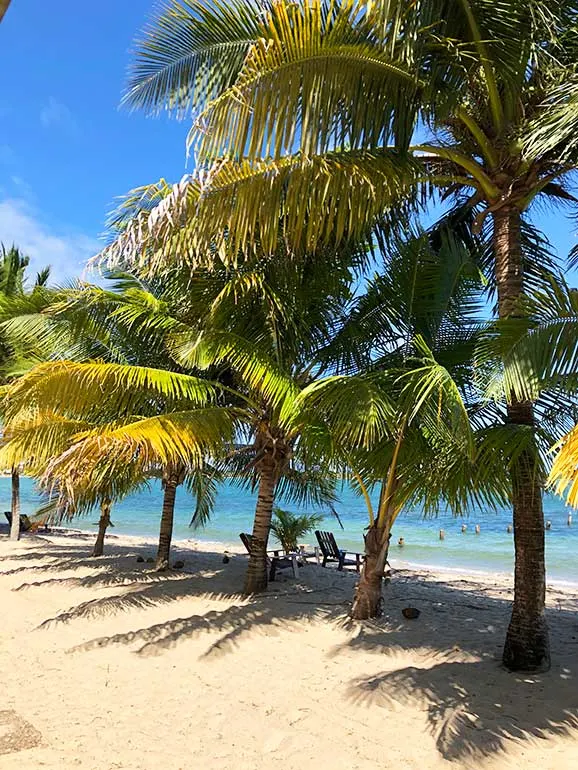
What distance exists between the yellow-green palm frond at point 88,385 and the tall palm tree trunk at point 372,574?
2.69 meters

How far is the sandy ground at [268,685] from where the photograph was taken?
13.0 feet

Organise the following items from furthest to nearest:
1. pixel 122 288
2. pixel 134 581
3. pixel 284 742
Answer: pixel 134 581 < pixel 122 288 < pixel 284 742

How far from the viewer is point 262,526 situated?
352 inches

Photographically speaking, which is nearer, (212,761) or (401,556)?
(212,761)

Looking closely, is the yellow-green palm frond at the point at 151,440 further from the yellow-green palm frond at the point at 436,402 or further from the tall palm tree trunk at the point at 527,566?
the tall palm tree trunk at the point at 527,566

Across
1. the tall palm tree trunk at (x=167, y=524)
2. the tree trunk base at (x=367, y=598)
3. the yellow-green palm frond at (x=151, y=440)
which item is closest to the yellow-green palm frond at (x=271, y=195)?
the yellow-green palm frond at (x=151, y=440)

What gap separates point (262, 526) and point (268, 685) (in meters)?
3.64

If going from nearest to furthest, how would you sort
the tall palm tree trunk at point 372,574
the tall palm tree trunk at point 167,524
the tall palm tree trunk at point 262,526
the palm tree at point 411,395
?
1. the palm tree at point 411,395
2. the tall palm tree trunk at point 372,574
3. the tall palm tree trunk at point 262,526
4. the tall palm tree trunk at point 167,524

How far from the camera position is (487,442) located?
5.05 metres

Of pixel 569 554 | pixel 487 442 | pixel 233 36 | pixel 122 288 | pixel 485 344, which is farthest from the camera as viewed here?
pixel 569 554

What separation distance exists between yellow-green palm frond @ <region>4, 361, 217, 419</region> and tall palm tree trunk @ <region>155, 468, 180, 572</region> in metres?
3.82

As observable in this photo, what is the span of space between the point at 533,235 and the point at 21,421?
7.20 meters

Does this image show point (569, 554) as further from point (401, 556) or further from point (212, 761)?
point (212, 761)

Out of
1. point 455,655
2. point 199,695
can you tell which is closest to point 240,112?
point 199,695
